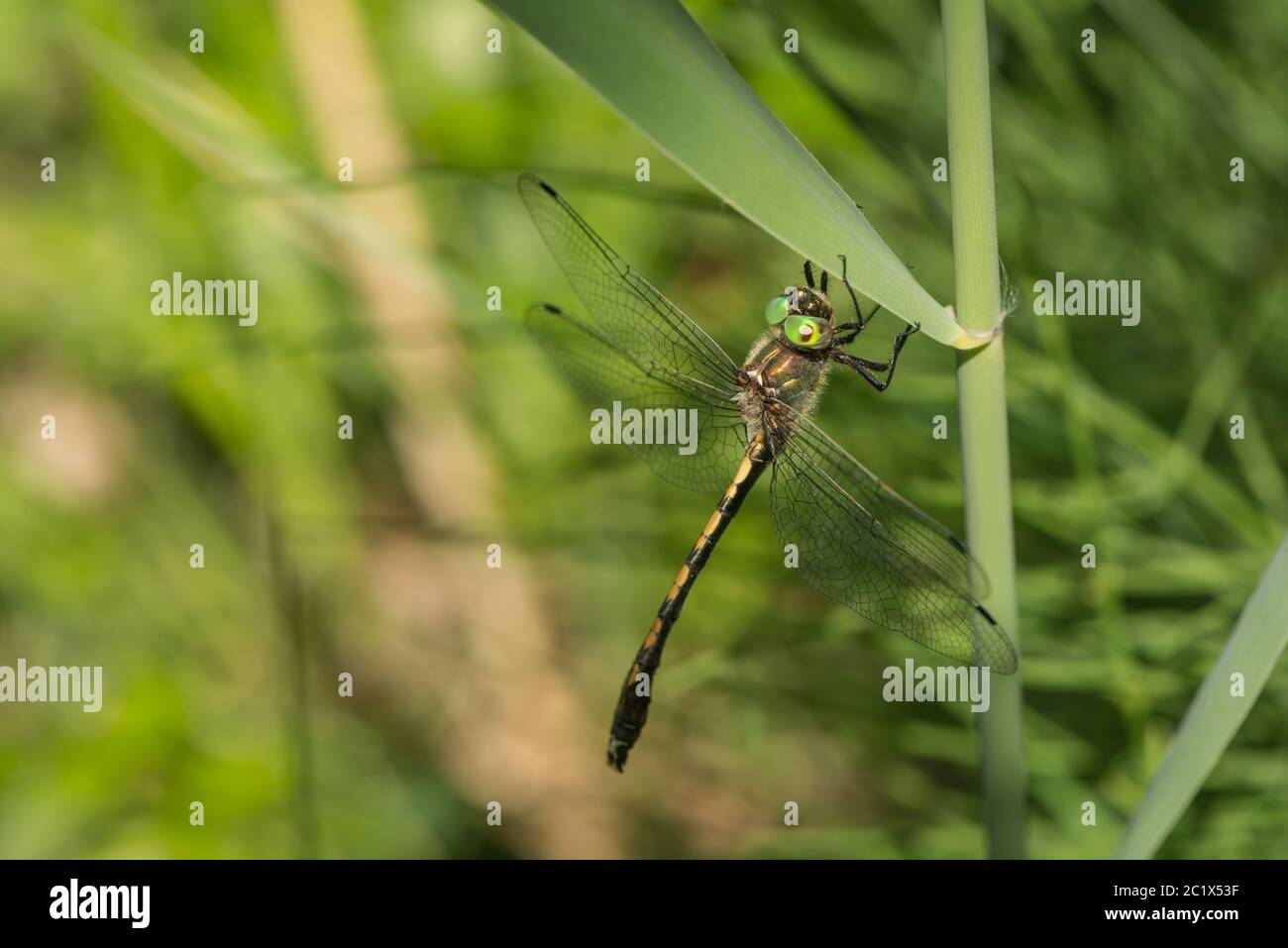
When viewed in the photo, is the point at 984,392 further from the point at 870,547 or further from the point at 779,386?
the point at 779,386

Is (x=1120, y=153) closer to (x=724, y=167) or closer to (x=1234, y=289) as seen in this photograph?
(x=1234, y=289)

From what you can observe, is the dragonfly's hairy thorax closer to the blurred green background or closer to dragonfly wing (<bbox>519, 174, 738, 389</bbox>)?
dragonfly wing (<bbox>519, 174, 738, 389</bbox>)

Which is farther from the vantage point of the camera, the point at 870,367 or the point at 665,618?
the point at 665,618

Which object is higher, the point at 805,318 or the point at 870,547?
the point at 805,318

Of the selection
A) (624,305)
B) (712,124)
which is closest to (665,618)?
(624,305)

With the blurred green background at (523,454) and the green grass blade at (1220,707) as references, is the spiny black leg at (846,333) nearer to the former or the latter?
the blurred green background at (523,454)

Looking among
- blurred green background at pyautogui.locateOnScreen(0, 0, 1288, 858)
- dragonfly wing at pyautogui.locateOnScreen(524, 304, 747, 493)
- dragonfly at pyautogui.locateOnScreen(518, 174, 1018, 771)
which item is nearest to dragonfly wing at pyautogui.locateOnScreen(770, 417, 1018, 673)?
dragonfly at pyautogui.locateOnScreen(518, 174, 1018, 771)
